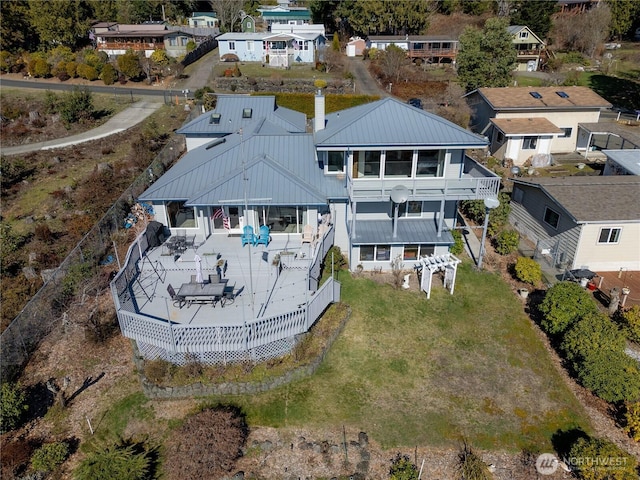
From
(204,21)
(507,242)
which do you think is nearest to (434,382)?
(507,242)

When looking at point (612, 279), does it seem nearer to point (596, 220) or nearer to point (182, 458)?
point (596, 220)

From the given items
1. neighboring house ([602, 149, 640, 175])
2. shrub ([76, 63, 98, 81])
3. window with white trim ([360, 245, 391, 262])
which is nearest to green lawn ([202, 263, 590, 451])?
window with white trim ([360, 245, 391, 262])

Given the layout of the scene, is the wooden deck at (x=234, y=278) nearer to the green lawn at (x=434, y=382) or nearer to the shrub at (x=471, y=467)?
the green lawn at (x=434, y=382)

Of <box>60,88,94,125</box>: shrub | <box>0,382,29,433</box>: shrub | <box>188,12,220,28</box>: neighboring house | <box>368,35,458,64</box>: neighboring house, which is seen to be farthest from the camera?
<box>188,12,220,28</box>: neighboring house

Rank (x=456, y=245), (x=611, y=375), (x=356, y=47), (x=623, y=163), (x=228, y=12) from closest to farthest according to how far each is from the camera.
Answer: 1. (x=611, y=375)
2. (x=456, y=245)
3. (x=623, y=163)
4. (x=356, y=47)
5. (x=228, y=12)

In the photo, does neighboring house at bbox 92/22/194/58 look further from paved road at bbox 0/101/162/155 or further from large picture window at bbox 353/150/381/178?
large picture window at bbox 353/150/381/178

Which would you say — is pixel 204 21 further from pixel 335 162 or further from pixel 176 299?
pixel 176 299
